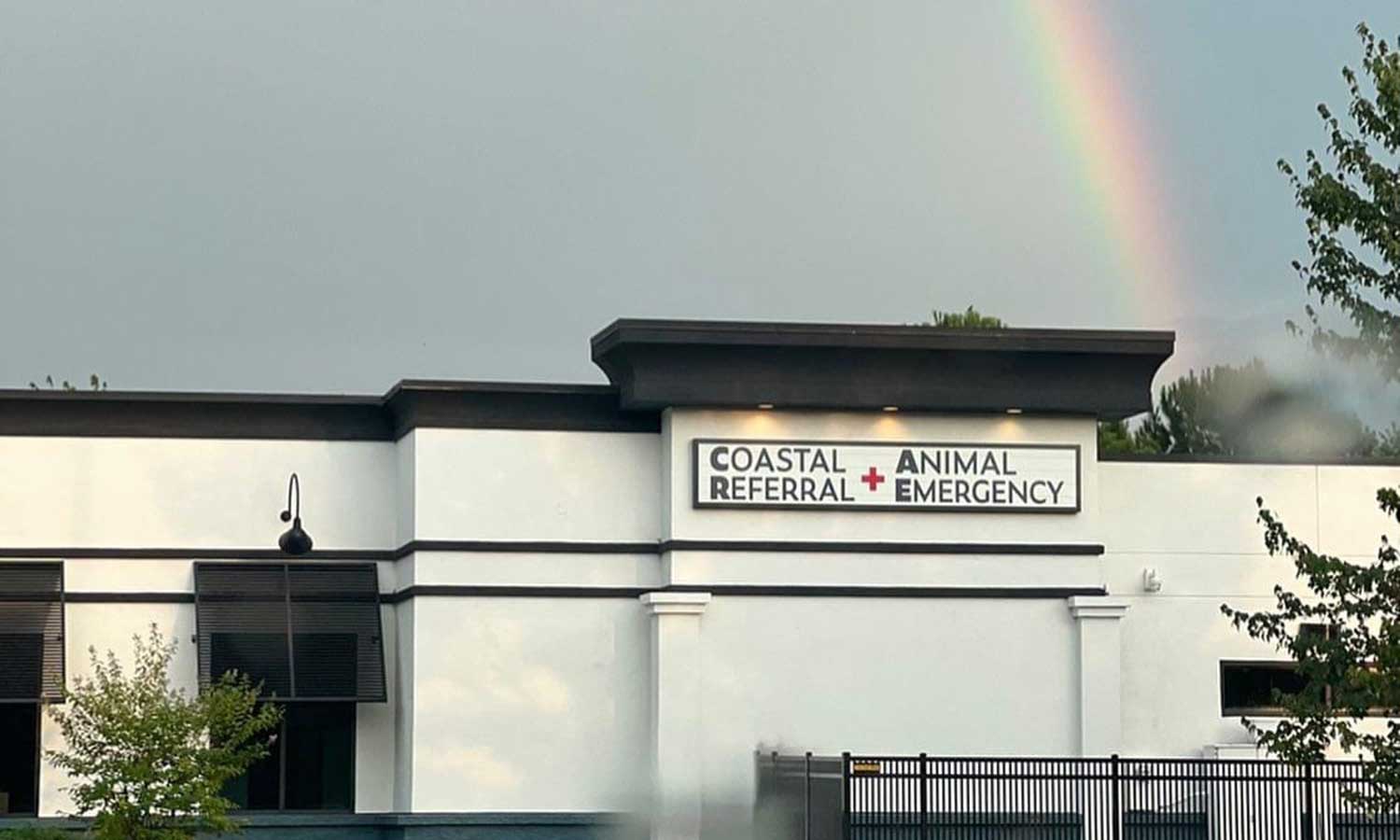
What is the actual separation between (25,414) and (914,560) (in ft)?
40.4

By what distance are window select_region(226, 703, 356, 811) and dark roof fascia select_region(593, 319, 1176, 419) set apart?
6.03 meters

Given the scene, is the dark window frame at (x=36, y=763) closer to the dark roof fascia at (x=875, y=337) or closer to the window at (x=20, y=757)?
the window at (x=20, y=757)

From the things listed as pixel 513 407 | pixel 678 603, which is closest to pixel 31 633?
pixel 513 407

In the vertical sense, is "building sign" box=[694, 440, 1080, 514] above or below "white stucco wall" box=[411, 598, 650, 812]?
above

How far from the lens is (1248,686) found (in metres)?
35.6

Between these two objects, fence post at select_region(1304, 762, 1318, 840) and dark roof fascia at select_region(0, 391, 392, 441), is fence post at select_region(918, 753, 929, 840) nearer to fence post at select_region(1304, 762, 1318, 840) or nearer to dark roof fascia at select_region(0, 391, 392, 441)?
fence post at select_region(1304, 762, 1318, 840)

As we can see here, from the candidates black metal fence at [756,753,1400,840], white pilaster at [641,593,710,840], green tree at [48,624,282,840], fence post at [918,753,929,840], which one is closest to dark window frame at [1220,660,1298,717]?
black metal fence at [756,753,1400,840]

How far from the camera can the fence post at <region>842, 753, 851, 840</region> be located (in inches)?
1163

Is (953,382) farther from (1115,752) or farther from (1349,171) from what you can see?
(1349,171)

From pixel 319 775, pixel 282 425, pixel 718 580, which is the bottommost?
pixel 319 775

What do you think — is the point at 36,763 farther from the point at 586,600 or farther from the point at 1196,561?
the point at 1196,561

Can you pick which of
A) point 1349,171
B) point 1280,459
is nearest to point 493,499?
point 1280,459

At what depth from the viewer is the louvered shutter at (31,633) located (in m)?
32.5

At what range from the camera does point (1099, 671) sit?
1342 inches
